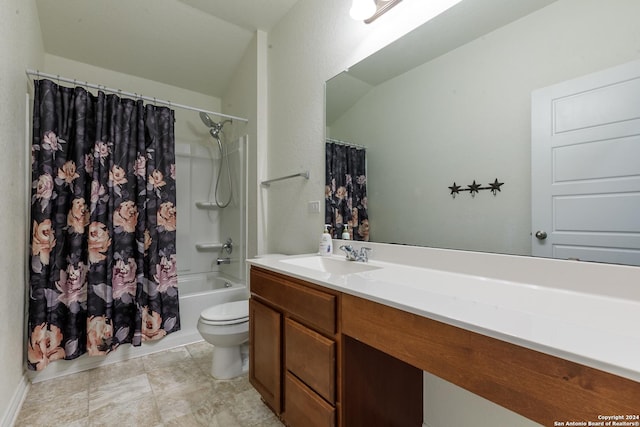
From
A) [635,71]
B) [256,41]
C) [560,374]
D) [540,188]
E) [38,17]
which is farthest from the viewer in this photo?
[256,41]

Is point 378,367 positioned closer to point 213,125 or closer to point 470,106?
point 470,106

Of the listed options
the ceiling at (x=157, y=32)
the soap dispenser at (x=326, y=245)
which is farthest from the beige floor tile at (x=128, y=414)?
the ceiling at (x=157, y=32)

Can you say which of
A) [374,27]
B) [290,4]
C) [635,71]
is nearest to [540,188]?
[635,71]

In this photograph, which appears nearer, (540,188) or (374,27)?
(540,188)

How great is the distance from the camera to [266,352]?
4.65 feet

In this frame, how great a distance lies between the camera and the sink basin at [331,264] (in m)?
1.45

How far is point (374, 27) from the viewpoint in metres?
1.56

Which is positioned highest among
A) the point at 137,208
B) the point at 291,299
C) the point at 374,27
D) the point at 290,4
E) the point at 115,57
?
the point at 290,4

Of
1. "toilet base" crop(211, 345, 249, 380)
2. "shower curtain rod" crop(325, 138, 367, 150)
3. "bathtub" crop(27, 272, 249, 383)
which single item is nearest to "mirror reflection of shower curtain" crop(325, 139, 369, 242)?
"shower curtain rod" crop(325, 138, 367, 150)

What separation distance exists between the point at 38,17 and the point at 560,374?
3.46m

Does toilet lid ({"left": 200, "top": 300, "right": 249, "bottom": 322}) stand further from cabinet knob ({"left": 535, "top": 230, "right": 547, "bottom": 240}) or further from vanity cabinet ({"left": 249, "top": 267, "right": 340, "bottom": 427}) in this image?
cabinet knob ({"left": 535, "top": 230, "right": 547, "bottom": 240})

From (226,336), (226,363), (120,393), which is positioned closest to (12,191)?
(120,393)

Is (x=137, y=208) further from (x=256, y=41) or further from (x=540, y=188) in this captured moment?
(x=540, y=188)

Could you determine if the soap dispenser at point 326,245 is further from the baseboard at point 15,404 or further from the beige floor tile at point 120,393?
the baseboard at point 15,404
